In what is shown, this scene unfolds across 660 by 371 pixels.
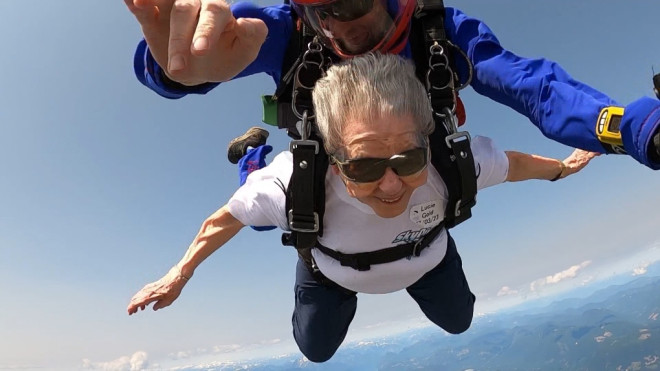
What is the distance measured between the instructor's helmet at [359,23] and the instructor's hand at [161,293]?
66.0 inches

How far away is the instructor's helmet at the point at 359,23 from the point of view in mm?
1624

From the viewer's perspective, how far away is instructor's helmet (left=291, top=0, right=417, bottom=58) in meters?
1.62

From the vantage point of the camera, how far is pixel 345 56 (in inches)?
67.2

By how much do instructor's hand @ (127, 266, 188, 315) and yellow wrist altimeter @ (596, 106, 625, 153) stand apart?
2.25m

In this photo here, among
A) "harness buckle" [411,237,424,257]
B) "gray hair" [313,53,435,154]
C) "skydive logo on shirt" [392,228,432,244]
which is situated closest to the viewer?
"gray hair" [313,53,435,154]

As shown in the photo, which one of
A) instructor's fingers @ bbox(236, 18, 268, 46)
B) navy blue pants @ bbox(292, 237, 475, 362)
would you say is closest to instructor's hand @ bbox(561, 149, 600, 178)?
navy blue pants @ bbox(292, 237, 475, 362)

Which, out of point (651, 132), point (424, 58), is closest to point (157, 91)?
point (424, 58)

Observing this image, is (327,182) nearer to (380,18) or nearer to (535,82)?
(380,18)

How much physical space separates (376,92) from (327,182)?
48 cm

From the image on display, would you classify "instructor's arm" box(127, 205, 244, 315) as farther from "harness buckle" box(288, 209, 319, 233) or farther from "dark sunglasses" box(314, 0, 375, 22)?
"dark sunglasses" box(314, 0, 375, 22)

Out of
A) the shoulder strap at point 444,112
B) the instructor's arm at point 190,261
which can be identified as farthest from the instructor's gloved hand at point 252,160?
the shoulder strap at point 444,112

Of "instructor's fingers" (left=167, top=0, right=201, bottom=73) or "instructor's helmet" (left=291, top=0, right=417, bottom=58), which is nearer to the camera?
"instructor's fingers" (left=167, top=0, right=201, bottom=73)

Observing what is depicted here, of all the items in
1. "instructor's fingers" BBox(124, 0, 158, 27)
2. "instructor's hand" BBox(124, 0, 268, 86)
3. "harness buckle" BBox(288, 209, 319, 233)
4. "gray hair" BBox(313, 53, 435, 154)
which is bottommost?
"harness buckle" BBox(288, 209, 319, 233)

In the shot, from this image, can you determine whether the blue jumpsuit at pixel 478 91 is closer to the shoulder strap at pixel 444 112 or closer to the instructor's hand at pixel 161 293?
the shoulder strap at pixel 444 112
